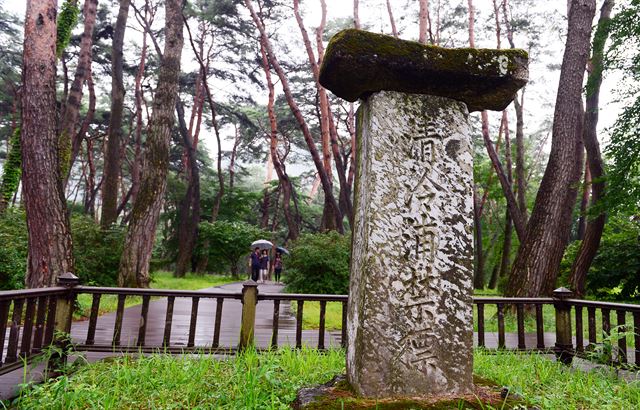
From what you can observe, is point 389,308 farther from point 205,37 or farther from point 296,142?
point 296,142

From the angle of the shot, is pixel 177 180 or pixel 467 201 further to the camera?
pixel 177 180

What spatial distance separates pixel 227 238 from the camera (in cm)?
2294

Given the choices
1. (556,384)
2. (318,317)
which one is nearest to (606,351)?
(556,384)

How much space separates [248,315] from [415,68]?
9.88 ft

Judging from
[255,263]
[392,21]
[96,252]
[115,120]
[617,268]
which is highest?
[392,21]

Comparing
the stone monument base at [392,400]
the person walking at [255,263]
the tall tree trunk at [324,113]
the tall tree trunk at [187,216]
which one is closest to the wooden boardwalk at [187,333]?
the stone monument base at [392,400]

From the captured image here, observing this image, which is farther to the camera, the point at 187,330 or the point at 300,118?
the point at 300,118

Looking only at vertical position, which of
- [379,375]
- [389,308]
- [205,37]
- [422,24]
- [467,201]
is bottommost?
[379,375]

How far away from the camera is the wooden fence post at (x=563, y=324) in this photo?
5.13 metres

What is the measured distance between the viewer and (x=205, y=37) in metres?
22.7

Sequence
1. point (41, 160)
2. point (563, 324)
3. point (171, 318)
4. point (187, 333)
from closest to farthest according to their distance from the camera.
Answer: point (171, 318)
point (563, 324)
point (187, 333)
point (41, 160)

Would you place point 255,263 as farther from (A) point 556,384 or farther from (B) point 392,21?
(A) point 556,384

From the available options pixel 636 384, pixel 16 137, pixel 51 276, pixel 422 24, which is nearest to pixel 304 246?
pixel 51 276

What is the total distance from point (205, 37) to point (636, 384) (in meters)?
23.1
